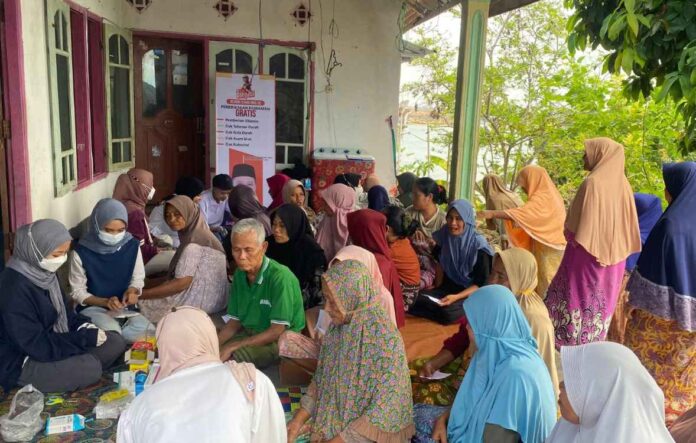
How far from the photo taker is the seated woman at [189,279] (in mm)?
3951

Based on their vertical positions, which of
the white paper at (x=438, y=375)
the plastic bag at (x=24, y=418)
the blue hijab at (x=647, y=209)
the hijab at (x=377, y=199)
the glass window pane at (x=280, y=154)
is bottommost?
the plastic bag at (x=24, y=418)

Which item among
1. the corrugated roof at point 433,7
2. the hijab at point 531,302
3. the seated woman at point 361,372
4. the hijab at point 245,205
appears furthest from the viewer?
the hijab at point 245,205

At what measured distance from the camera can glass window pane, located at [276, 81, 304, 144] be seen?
7.89 m

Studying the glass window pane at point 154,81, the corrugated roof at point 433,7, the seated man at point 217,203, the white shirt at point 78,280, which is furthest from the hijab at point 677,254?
the glass window pane at point 154,81

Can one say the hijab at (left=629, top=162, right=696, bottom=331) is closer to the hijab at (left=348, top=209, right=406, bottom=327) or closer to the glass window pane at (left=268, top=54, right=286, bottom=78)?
the hijab at (left=348, top=209, right=406, bottom=327)

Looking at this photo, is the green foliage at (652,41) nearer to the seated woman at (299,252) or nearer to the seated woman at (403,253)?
the seated woman at (403,253)

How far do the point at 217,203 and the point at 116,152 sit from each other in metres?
1.58

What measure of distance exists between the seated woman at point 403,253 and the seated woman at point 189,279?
53.0 inches

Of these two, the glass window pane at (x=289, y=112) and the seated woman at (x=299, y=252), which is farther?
the glass window pane at (x=289, y=112)

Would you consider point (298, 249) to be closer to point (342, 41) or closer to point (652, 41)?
point (652, 41)

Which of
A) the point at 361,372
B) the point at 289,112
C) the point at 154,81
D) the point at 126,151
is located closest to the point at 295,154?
Result: the point at 289,112

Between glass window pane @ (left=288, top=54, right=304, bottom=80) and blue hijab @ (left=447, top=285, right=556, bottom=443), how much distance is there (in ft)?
19.8

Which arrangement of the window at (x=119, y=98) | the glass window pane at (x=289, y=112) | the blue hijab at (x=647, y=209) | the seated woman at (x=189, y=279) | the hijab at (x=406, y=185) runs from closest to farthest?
the seated woman at (x=189, y=279), the blue hijab at (x=647, y=209), the hijab at (x=406, y=185), the window at (x=119, y=98), the glass window pane at (x=289, y=112)

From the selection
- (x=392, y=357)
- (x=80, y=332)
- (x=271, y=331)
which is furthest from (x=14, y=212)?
(x=392, y=357)
